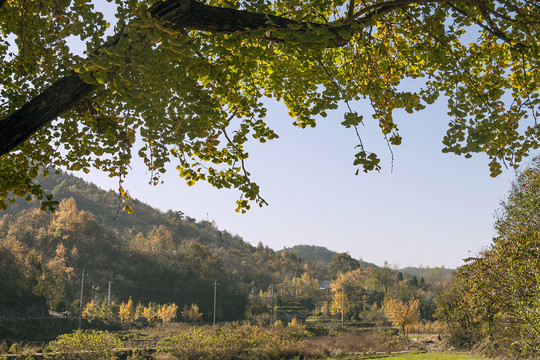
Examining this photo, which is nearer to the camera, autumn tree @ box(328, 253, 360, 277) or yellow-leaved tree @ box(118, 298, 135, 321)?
yellow-leaved tree @ box(118, 298, 135, 321)

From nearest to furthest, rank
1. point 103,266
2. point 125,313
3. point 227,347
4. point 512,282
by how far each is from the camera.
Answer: point 512,282 → point 227,347 → point 125,313 → point 103,266

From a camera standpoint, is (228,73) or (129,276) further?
(129,276)

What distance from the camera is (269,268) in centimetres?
7475

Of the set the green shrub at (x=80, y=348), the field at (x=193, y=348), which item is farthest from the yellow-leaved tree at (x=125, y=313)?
the green shrub at (x=80, y=348)

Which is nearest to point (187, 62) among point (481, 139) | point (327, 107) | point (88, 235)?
point (327, 107)

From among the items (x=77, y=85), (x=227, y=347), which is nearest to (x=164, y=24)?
(x=77, y=85)

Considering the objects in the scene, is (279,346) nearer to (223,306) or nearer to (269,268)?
(223,306)

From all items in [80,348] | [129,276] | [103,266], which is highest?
[103,266]

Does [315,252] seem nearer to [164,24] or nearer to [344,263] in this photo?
[344,263]

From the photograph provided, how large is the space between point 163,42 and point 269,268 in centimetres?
7376

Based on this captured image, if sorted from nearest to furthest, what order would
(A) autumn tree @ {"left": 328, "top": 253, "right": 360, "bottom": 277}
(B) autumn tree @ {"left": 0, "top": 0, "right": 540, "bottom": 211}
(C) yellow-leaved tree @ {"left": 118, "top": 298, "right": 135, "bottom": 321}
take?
(B) autumn tree @ {"left": 0, "top": 0, "right": 540, "bottom": 211}
(C) yellow-leaved tree @ {"left": 118, "top": 298, "right": 135, "bottom": 321}
(A) autumn tree @ {"left": 328, "top": 253, "right": 360, "bottom": 277}

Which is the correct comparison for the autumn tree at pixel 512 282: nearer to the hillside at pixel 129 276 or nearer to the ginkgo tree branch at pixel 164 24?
the ginkgo tree branch at pixel 164 24

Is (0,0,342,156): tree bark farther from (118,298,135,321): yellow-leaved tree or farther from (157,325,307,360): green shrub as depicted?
(118,298,135,321): yellow-leaved tree

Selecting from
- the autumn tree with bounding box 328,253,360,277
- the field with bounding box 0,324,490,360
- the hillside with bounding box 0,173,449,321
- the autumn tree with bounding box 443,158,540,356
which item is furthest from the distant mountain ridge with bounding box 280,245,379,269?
the autumn tree with bounding box 443,158,540,356
